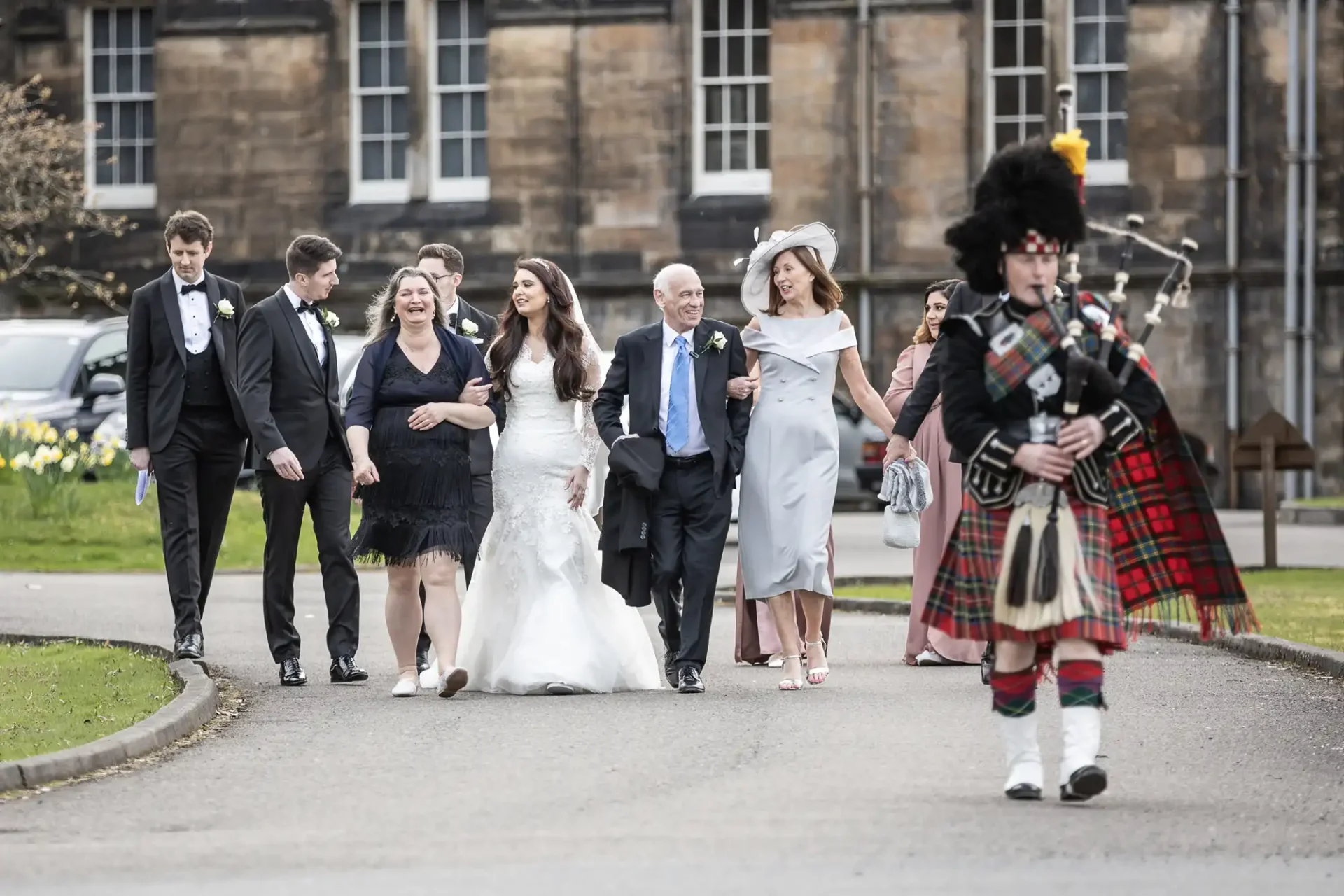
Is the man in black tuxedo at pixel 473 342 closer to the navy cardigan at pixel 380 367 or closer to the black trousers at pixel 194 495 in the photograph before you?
the navy cardigan at pixel 380 367

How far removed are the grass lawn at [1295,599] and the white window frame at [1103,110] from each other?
15.1 metres

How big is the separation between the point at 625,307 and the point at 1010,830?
2794 centimetres

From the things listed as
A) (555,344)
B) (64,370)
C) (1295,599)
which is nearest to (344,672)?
(555,344)

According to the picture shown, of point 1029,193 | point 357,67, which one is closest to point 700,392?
point 1029,193

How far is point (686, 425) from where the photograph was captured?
12586mm

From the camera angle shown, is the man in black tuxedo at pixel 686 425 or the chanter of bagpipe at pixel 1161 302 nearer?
the chanter of bagpipe at pixel 1161 302

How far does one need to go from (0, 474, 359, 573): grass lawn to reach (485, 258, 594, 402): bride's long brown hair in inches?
374

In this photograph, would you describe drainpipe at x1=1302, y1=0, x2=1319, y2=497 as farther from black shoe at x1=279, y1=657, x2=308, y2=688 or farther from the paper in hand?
black shoe at x1=279, y1=657, x2=308, y2=688

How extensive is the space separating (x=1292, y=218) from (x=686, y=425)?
22487 mm

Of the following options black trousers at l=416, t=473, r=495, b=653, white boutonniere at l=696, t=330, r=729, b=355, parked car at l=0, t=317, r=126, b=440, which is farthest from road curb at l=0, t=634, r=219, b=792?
parked car at l=0, t=317, r=126, b=440

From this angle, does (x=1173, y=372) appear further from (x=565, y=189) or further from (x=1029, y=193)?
(x=1029, y=193)

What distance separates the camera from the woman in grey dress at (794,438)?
12.6 metres

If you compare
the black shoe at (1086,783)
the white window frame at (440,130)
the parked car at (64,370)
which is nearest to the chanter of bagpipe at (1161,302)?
the black shoe at (1086,783)

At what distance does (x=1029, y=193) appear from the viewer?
28.6 ft
